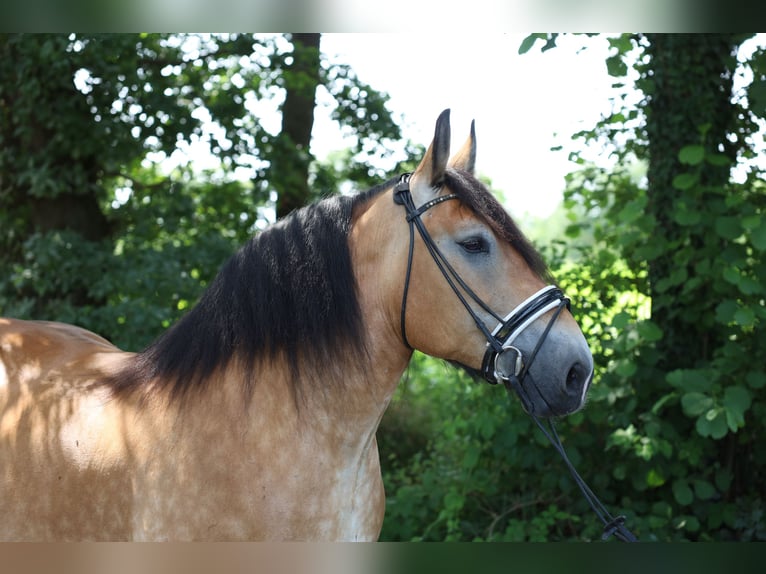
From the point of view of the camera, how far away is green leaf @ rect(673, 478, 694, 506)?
16.5ft

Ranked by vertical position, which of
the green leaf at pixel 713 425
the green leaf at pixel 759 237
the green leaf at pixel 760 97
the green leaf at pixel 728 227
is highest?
the green leaf at pixel 760 97

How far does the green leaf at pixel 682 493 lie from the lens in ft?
16.5

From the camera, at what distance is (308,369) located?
265cm

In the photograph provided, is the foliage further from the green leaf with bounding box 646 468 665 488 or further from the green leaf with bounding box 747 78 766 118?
the green leaf with bounding box 747 78 766 118

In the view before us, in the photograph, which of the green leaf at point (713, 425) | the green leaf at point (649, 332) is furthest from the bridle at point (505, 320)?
the green leaf at point (649, 332)

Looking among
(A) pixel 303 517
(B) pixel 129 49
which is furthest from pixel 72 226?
(A) pixel 303 517

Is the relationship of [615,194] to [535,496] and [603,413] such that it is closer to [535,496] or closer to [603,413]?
[603,413]

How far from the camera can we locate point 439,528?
19.3 ft

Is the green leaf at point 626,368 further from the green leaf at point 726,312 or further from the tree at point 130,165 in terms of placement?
the tree at point 130,165

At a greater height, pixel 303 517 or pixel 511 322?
pixel 511 322

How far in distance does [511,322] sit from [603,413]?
10.3 ft

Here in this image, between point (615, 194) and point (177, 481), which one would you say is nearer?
point (177, 481)

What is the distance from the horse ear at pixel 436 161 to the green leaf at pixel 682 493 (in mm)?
3497

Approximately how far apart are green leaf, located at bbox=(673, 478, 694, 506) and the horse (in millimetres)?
3048
